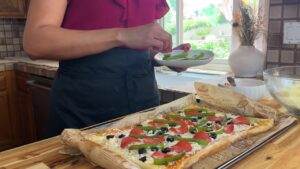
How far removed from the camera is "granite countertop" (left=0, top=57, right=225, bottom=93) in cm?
158

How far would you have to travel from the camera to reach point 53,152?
719 mm

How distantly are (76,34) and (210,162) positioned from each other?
47 centimetres

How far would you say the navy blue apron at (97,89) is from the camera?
1.05 metres

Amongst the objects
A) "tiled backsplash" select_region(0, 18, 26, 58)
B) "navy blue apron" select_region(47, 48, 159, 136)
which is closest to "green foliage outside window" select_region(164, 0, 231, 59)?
"navy blue apron" select_region(47, 48, 159, 136)

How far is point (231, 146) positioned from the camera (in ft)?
2.42

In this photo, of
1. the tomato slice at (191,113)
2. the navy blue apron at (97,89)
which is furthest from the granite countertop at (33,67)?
the tomato slice at (191,113)

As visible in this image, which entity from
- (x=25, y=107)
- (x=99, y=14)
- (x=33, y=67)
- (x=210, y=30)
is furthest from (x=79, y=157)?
(x=25, y=107)

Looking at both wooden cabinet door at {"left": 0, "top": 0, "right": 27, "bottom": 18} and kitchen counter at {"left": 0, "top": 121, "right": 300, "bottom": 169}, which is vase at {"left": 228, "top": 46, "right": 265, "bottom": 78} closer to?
kitchen counter at {"left": 0, "top": 121, "right": 300, "bottom": 169}

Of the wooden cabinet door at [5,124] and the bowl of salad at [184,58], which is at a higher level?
the bowl of salad at [184,58]

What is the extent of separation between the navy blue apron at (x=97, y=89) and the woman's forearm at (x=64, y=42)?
0.50 ft

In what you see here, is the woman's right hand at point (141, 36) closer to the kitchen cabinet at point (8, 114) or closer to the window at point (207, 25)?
the window at point (207, 25)

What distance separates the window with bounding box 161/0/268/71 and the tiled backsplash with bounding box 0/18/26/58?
4.88 feet

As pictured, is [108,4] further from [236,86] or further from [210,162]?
[210,162]

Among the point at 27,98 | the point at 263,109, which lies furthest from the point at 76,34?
the point at 27,98
